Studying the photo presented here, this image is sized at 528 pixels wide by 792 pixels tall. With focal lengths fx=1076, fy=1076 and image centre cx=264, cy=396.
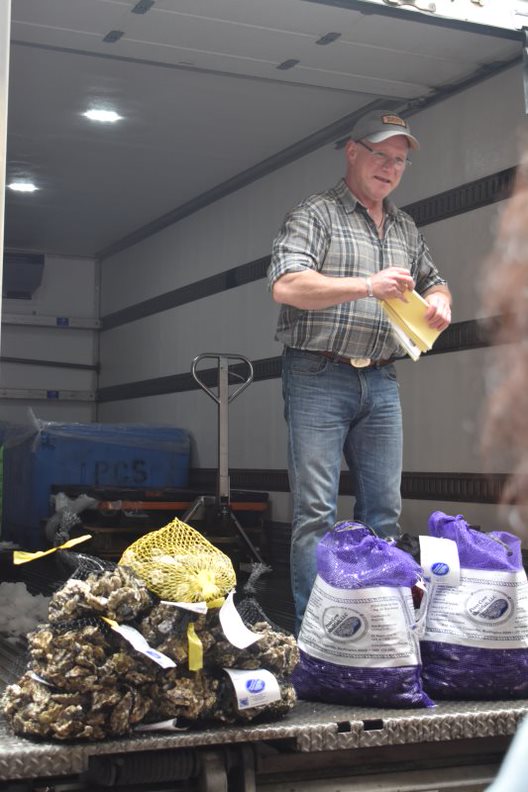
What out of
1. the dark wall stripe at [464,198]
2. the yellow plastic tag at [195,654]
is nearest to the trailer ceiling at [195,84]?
the dark wall stripe at [464,198]

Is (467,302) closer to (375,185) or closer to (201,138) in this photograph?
(375,185)

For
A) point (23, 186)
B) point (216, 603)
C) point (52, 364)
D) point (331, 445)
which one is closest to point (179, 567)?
point (216, 603)

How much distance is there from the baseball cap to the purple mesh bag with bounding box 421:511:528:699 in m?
1.44

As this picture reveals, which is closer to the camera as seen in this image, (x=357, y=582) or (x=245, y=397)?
(x=357, y=582)

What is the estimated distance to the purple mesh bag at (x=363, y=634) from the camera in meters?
2.82

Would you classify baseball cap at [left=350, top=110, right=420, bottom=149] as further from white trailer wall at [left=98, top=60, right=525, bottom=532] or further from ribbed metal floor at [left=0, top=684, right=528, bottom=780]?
ribbed metal floor at [left=0, top=684, right=528, bottom=780]

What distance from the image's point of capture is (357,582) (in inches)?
114

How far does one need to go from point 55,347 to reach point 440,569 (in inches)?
328

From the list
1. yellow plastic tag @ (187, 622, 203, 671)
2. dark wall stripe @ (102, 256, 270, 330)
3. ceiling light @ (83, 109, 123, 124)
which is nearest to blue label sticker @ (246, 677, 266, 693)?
yellow plastic tag @ (187, 622, 203, 671)

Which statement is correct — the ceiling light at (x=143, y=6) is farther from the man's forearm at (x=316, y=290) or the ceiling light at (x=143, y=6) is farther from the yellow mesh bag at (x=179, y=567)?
the yellow mesh bag at (x=179, y=567)

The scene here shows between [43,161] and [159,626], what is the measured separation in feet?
18.8

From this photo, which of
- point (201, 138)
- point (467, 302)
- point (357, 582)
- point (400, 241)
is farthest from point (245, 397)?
point (357, 582)

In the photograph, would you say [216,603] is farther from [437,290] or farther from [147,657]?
[437,290]

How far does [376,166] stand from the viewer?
3.76 m
